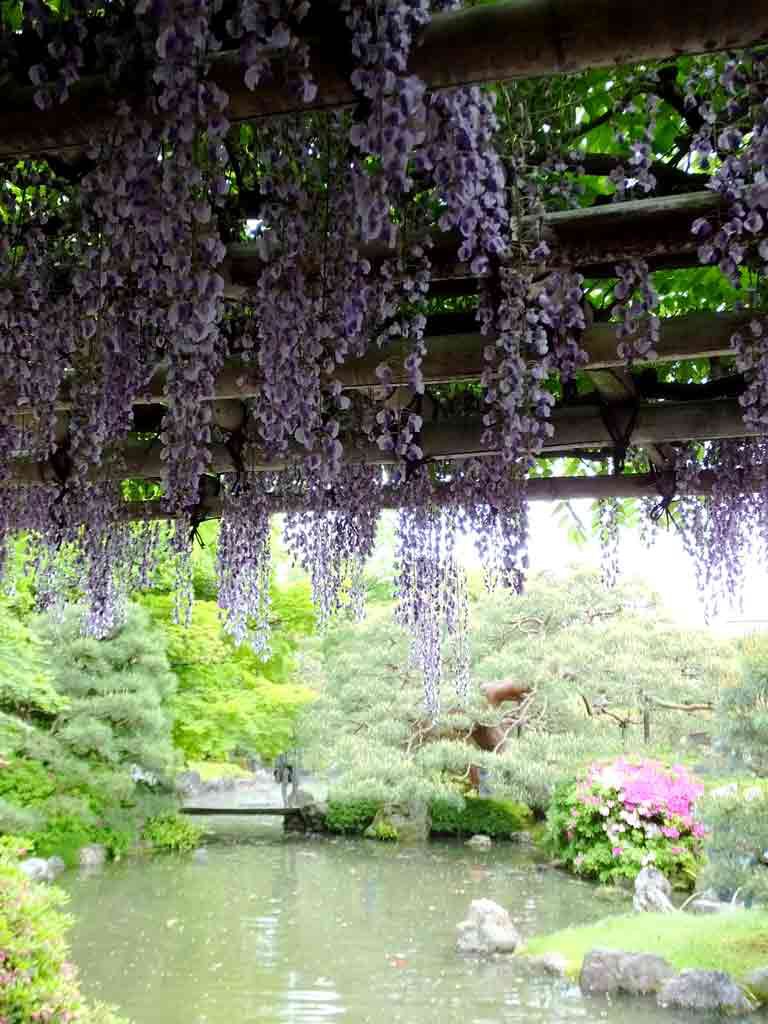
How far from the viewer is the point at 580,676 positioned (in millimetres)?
11836

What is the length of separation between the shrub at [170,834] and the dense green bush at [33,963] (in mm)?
8654

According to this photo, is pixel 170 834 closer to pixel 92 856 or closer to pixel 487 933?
→ pixel 92 856

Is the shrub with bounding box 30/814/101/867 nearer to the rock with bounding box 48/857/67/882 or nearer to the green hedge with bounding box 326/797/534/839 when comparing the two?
the rock with bounding box 48/857/67/882

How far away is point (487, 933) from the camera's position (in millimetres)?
7055

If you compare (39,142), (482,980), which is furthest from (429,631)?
(39,142)

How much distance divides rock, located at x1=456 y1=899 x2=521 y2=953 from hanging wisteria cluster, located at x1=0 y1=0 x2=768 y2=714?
4235 mm

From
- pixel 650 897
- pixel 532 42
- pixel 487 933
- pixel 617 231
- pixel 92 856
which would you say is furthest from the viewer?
pixel 92 856

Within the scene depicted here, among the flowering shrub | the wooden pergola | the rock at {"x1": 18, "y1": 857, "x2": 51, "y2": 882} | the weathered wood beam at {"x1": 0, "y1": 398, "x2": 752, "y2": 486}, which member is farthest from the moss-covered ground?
the rock at {"x1": 18, "y1": 857, "x2": 51, "y2": 882}

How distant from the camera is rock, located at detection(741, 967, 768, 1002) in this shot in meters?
5.80

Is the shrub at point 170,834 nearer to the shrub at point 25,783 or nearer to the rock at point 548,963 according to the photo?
the shrub at point 25,783

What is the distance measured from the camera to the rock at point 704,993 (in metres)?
5.67

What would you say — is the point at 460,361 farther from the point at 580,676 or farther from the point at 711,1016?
the point at 580,676

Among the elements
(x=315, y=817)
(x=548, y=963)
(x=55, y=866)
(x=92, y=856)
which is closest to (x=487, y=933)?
(x=548, y=963)

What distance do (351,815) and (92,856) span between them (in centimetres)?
393
